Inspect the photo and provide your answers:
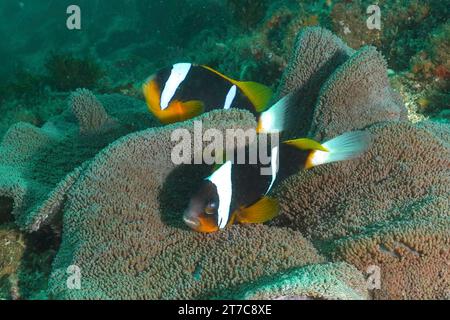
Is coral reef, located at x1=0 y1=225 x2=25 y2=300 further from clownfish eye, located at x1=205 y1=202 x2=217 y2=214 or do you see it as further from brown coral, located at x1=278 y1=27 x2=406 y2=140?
brown coral, located at x1=278 y1=27 x2=406 y2=140

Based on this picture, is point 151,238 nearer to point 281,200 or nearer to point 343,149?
point 281,200

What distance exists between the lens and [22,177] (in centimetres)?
284

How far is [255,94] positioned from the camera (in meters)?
2.74

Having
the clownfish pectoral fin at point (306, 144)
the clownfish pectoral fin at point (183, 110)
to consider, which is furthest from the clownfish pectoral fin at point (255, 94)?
the clownfish pectoral fin at point (306, 144)

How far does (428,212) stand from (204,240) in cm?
106

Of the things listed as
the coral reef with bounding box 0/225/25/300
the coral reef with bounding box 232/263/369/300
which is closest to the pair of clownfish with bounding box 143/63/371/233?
the coral reef with bounding box 232/263/369/300

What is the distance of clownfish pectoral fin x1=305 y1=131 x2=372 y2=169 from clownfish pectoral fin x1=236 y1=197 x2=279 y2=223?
0.34 m

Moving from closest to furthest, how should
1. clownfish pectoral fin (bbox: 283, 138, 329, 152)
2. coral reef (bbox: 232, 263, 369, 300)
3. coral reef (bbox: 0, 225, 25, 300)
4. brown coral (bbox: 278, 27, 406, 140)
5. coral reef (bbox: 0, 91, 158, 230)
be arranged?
coral reef (bbox: 232, 263, 369, 300), clownfish pectoral fin (bbox: 283, 138, 329, 152), coral reef (bbox: 0, 225, 25, 300), brown coral (bbox: 278, 27, 406, 140), coral reef (bbox: 0, 91, 158, 230)

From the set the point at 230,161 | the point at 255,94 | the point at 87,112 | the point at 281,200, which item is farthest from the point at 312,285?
the point at 87,112

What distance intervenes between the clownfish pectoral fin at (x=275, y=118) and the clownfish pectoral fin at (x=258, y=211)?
24.5 inches

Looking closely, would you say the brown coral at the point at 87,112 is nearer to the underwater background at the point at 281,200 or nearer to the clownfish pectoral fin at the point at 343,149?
the underwater background at the point at 281,200

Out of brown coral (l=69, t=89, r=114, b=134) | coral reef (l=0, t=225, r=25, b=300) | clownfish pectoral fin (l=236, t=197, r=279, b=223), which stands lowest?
coral reef (l=0, t=225, r=25, b=300)

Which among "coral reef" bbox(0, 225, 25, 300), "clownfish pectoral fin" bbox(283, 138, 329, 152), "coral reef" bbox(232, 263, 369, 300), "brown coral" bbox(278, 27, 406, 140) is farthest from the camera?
"brown coral" bbox(278, 27, 406, 140)

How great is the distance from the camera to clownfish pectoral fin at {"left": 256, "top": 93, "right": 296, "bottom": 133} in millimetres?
2641
